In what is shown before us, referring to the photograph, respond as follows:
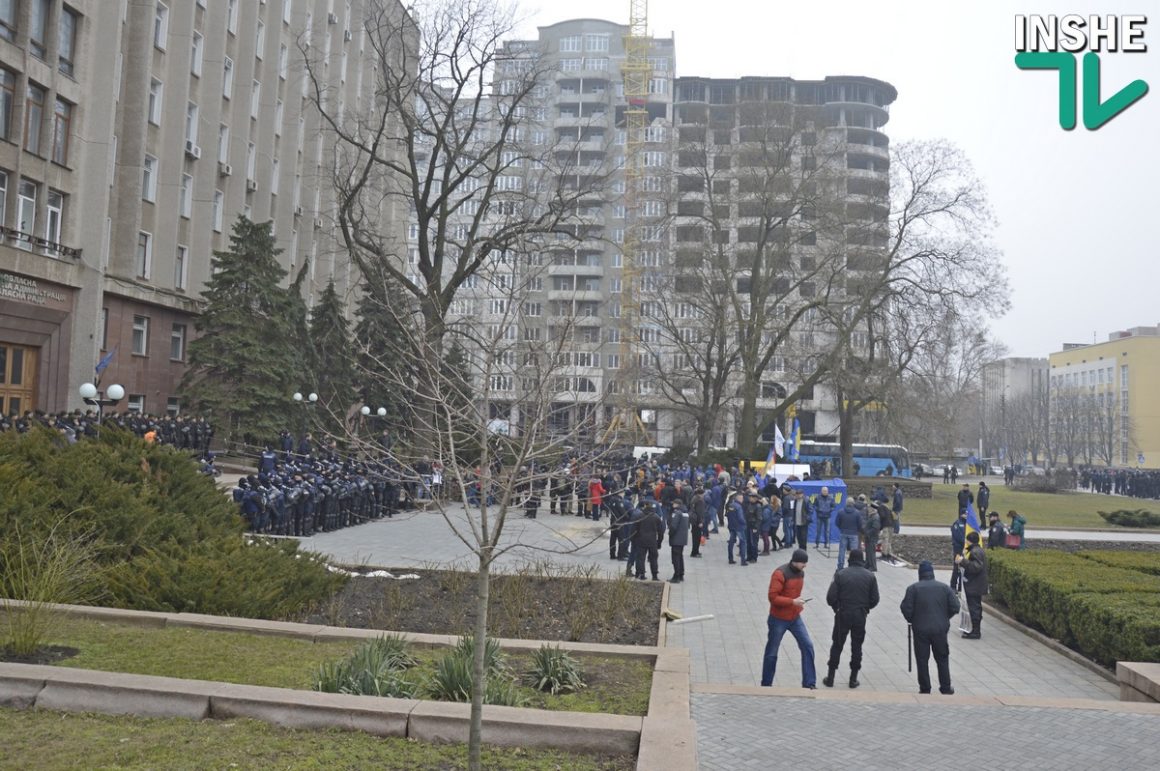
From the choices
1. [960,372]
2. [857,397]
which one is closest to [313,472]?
[857,397]

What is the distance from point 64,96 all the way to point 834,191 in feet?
104

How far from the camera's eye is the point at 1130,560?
18.1 meters

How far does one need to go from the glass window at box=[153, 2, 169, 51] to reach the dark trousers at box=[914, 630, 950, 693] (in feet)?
121

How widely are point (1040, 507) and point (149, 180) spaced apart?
39.9 meters

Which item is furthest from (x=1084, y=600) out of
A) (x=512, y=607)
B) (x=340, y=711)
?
(x=340, y=711)

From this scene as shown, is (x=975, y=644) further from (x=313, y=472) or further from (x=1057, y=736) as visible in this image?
(x=313, y=472)

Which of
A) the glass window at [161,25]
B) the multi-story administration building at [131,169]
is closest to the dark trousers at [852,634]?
the multi-story administration building at [131,169]

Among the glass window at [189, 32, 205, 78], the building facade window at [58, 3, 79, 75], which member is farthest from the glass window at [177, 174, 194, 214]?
the building facade window at [58, 3, 79, 75]

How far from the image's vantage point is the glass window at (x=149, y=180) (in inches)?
1439

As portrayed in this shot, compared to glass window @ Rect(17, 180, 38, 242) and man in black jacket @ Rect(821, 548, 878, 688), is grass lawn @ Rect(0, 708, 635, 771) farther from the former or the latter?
glass window @ Rect(17, 180, 38, 242)

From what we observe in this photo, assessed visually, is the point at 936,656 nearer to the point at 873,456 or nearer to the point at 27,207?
the point at 27,207

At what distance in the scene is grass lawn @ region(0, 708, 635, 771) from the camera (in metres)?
6.24

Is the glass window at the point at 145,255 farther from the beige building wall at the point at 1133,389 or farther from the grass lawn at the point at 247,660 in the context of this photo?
A: the beige building wall at the point at 1133,389

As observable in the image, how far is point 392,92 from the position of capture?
30.9 metres
